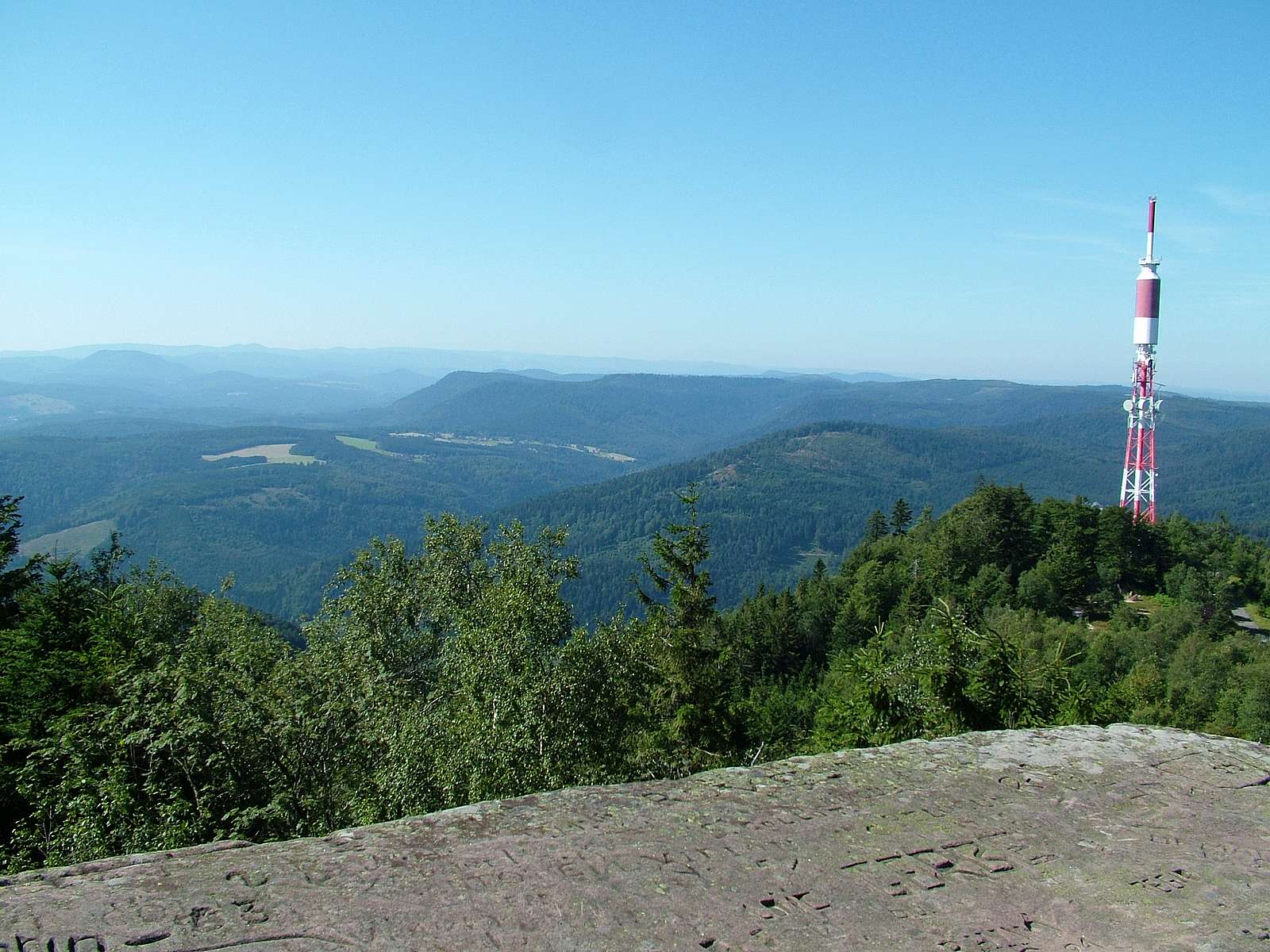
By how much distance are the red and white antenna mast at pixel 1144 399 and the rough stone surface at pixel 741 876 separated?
2577 inches

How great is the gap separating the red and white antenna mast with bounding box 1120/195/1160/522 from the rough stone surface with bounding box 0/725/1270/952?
65.5m

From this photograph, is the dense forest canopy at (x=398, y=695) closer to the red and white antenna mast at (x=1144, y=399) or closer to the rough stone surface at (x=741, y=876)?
the rough stone surface at (x=741, y=876)

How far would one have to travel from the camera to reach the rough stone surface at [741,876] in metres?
5.75

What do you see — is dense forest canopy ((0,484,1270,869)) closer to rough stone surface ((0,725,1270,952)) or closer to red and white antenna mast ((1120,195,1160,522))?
rough stone surface ((0,725,1270,952))

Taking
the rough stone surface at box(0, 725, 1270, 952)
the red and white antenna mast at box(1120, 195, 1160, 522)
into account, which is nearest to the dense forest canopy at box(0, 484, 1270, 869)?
the rough stone surface at box(0, 725, 1270, 952)

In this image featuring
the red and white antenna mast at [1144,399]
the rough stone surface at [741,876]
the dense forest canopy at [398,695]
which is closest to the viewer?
the rough stone surface at [741,876]

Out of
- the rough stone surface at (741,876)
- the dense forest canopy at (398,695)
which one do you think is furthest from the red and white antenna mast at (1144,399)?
the rough stone surface at (741,876)

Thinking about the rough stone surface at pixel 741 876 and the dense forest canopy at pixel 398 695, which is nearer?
the rough stone surface at pixel 741 876

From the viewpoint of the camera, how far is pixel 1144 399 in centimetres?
6400

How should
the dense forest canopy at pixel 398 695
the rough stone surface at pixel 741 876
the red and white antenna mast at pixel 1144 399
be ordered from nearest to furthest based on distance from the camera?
the rough stone surface at pixel 741 876
the dense forest canopy at pixel 398 695
the red and white antenna mast at pixel 1144 399

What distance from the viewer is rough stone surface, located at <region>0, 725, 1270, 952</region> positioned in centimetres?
575

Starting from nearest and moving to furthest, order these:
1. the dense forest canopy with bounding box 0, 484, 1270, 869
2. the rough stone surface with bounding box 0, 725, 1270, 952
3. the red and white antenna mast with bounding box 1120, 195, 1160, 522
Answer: the rough stone surface with bounding box 0, 725, 1270, 952 < the dense forest canopy with bounding box 0, 484, 1270, 869 < the red and white antenna mast with bounding box 1120, 195, 1160, 522

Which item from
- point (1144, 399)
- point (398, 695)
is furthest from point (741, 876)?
point (1144, 399)

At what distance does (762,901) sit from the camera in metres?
6.29
